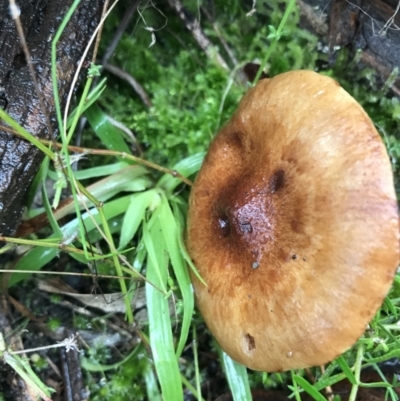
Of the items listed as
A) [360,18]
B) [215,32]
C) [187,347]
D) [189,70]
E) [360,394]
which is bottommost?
[187,347]

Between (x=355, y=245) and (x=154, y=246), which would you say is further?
(x=154, y=246)

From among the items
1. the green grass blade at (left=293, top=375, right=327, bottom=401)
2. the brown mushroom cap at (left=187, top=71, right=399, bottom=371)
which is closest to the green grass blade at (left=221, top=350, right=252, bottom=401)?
the brown mushroom cap at (left=187, top=71, right=399, bottom=371)

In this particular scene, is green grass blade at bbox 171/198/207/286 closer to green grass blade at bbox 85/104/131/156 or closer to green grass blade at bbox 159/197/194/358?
green grass blade at bbox 159/197/194/358

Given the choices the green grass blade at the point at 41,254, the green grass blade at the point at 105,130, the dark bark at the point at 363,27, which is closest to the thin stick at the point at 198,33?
the dark bark at the point at 363,27

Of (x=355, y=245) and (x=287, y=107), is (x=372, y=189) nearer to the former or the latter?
(x=355, y=245)

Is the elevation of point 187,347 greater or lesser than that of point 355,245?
lesser

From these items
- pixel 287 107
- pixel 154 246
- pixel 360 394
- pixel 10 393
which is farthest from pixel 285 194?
pixel 10 393
